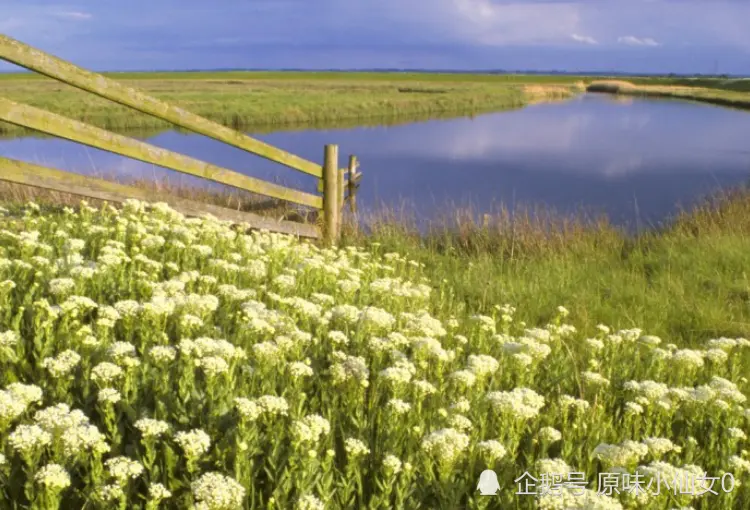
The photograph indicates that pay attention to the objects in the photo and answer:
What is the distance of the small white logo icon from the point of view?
2.83 m

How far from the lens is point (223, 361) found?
306cm

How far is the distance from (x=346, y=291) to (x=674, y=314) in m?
3.86

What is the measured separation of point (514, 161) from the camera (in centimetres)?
2806

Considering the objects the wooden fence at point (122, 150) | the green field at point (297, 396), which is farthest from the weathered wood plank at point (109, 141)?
the green field at point (297, 396)

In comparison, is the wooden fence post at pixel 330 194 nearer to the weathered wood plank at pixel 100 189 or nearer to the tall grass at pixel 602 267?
the tall grass at pixel 602 267

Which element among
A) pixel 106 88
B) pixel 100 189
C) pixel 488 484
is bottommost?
pixel 488 484

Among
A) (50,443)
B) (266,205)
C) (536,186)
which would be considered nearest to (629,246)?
(266,205)

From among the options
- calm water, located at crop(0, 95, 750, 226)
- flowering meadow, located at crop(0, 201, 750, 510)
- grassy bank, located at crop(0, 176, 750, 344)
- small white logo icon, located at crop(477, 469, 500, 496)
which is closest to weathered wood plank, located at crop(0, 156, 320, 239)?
grassy bank, located at crop(0, 176, 750, 344)

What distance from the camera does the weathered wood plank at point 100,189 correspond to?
21.8ft

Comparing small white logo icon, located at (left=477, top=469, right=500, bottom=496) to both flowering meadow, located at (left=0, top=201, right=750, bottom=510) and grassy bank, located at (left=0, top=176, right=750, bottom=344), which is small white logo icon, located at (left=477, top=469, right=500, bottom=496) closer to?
flowering meadow, located at (left=0, top=201, right=750, bottom=510)

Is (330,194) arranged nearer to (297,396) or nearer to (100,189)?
(100,189)

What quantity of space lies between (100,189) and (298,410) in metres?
5.30

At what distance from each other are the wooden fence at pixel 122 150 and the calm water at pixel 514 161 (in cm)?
479

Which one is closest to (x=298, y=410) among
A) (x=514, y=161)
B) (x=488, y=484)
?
(x=488, y=484)
